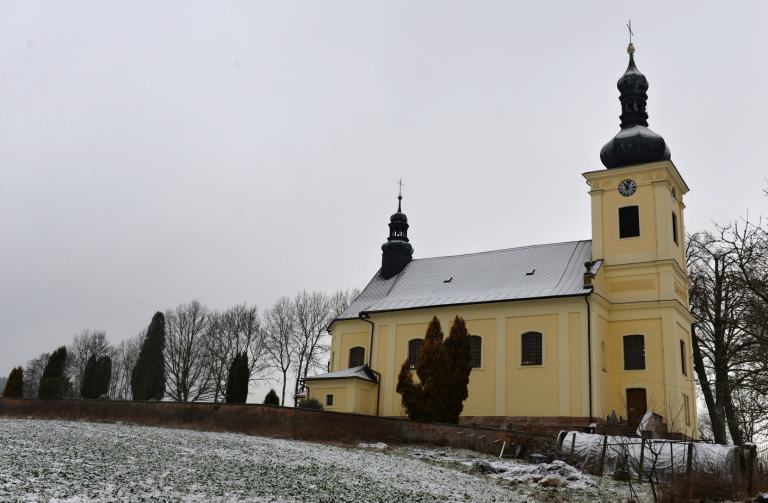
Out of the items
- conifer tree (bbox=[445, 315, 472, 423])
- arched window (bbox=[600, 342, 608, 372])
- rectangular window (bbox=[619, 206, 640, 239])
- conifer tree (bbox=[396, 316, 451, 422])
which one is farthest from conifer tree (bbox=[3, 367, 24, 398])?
rectangular window (bbox=[619, 206, 640, 239])

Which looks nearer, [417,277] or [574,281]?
[574,281]

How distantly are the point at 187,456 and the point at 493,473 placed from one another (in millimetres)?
6449

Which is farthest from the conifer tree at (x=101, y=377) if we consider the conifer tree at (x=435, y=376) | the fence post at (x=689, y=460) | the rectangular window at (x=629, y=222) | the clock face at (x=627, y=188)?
the fence post at (x=689, y=460)

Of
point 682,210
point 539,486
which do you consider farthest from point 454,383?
point 682,210

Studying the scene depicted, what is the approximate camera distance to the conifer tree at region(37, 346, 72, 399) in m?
33.7

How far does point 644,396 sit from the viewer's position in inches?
979

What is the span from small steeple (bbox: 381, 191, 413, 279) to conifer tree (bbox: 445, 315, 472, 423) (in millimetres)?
11268

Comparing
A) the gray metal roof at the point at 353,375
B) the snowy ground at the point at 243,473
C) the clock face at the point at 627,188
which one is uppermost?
the clock face at the point at 627,188

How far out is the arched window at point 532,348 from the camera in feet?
85.2

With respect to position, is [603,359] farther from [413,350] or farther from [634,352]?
[413,350]

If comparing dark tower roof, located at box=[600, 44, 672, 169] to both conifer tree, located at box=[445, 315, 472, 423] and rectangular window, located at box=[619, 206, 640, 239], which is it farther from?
conifer tree, located at box=[445, 315, 472, 423]

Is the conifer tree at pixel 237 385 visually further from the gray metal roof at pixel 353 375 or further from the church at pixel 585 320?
the church at pixel 585 320

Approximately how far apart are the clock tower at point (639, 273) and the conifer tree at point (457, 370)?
506 centimetres

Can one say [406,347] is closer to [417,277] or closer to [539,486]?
[417,277]
